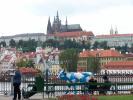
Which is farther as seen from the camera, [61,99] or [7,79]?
[7,79]

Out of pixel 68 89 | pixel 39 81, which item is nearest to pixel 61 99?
pixel 39 81

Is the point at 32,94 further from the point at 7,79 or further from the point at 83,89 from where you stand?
the point at 7,79

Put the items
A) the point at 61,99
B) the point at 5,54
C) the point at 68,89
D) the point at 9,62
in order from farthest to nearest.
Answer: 1. the point at 5,54
2. the point at 9,62
3. the point at 68,89
4. the point at 61,99

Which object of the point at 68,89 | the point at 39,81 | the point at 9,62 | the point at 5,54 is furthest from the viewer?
the point at 5,54

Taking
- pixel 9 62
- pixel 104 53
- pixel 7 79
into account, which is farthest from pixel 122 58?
pixel 7 79

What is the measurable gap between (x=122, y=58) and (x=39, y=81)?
463ft

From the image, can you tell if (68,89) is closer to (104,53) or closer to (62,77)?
(62,77)

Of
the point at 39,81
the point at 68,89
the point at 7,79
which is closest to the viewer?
the point at 39,81

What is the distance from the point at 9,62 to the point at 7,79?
12655 cm

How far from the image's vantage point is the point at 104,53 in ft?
530

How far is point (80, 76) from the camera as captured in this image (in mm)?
24812

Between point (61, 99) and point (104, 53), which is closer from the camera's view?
point (61, 99)

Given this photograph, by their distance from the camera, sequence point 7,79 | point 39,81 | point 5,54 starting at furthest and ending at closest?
point 5,54, point 7,79, point 39,81

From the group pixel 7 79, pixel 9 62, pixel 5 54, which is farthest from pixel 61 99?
pixel 5 54
